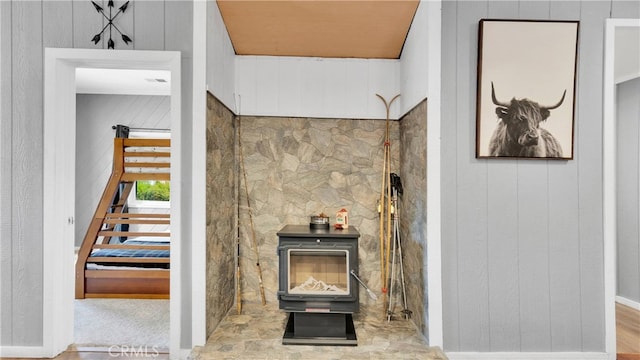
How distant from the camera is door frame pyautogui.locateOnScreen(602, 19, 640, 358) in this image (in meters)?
2.66

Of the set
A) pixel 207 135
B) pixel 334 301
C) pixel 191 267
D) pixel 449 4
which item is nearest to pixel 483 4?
pixel 449 4

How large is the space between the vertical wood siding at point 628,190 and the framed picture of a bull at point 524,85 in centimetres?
206

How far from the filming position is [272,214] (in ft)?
11.5

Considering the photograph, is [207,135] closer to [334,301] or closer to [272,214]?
[272,214]

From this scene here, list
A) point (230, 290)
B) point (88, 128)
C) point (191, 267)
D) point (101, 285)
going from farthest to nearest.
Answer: point (88, 128), point (101, 285), point (230, 290), point (191, 267)

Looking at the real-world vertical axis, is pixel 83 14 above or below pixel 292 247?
above

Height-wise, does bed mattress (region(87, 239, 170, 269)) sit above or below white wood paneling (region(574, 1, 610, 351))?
below

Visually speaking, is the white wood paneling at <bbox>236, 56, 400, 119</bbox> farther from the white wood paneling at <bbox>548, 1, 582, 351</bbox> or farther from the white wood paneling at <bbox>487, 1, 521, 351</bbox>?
the white wood paneling at <bbox>548, 1, 582, 351</bbox>

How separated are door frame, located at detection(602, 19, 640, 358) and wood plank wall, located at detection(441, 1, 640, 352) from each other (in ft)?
0.12

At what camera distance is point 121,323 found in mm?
3297

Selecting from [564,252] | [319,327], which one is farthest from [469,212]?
[319,327]

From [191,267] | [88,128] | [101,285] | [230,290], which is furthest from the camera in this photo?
[88,128]

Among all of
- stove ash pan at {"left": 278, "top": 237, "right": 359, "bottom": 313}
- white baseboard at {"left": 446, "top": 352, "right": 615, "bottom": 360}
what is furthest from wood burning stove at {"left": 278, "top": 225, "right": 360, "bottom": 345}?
white baseboard at {"left": 446, "top": 352, "right": 615, "bottom": 360}

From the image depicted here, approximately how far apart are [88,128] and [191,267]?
5.20 metres
